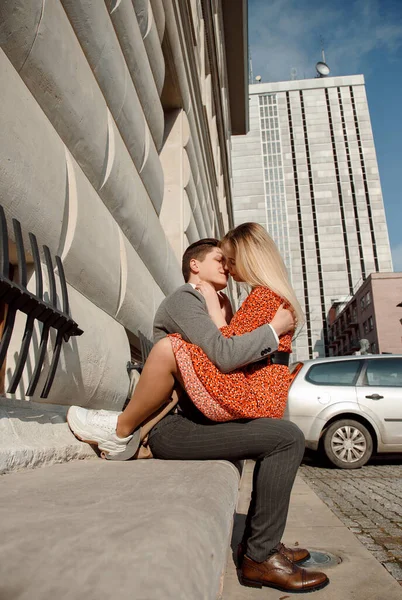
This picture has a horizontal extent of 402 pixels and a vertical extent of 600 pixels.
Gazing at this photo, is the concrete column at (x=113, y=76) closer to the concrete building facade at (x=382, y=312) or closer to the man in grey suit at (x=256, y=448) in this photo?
the man in grey suit at (x=256, y=448)

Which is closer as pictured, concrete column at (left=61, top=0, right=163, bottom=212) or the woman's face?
the woman's face

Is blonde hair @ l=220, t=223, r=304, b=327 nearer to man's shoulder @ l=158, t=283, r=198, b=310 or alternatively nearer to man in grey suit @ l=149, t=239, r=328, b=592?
man in grey suit @ l=149, t=239, r=328, b=592

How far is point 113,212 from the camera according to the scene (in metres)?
3.18

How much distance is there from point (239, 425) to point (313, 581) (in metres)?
0.66

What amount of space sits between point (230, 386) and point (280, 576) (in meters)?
0.75

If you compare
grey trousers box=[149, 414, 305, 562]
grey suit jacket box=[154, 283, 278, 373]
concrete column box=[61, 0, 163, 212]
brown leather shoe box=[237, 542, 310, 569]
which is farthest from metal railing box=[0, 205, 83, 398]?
concrete column box=[61, 0, 163, 212]

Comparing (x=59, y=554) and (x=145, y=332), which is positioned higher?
(x=145, y=332)

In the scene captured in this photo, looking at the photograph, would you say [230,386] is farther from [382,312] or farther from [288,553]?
[382,312]

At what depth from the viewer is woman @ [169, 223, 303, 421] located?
189 cm

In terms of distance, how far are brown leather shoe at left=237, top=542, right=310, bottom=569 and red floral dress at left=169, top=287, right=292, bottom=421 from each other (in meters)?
0.53

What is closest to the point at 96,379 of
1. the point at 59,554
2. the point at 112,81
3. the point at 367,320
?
the point at 112,81

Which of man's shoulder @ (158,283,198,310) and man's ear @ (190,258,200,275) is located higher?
man's ear @ (190,258,200,275)

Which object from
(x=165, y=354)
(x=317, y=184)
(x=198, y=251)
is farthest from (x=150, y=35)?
(x=317, y=184)

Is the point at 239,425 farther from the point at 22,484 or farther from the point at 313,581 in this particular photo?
the point at 22,484
